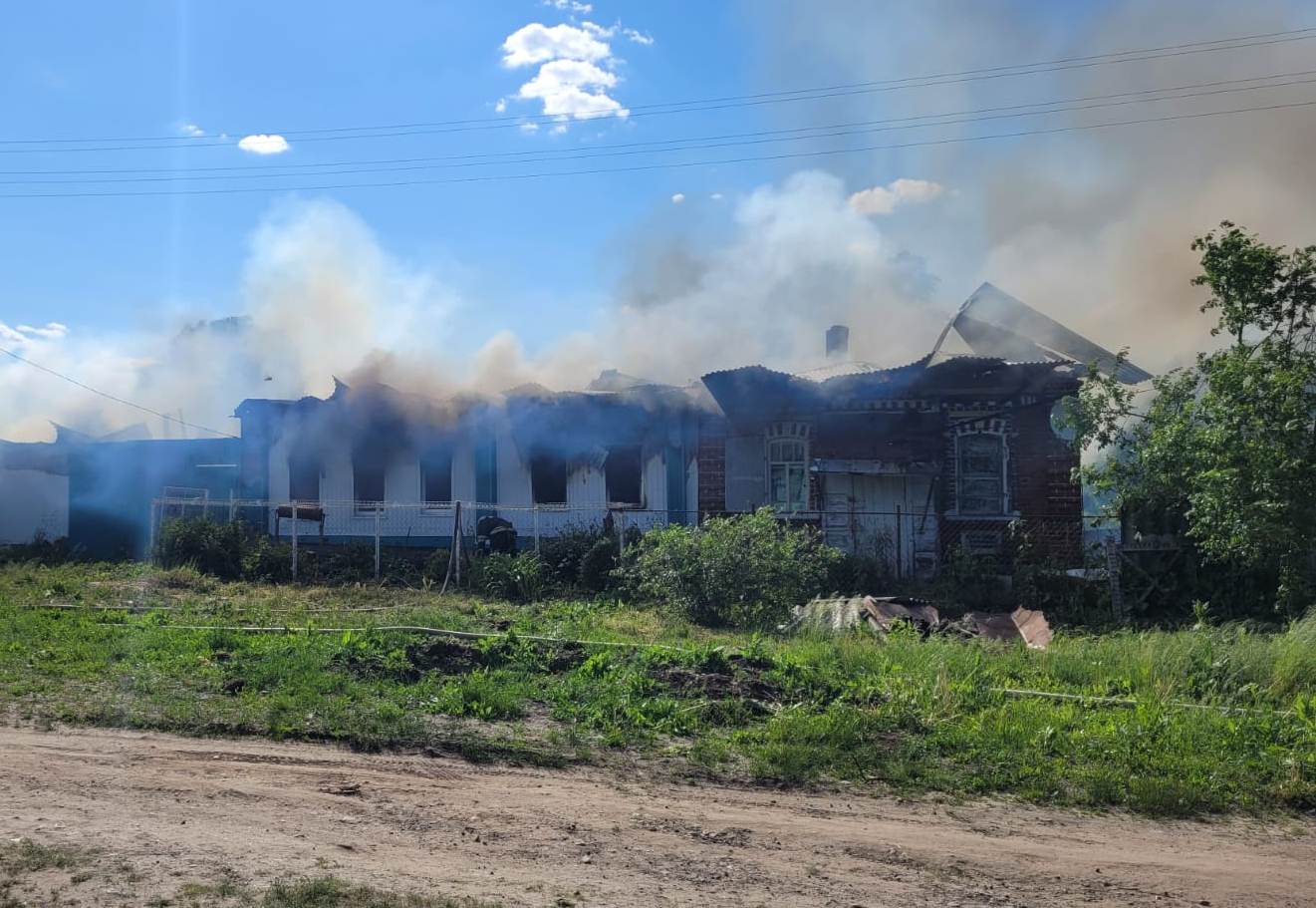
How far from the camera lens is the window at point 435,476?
21453 millimetres

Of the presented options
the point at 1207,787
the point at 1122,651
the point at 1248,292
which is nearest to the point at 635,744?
the point at 1207,787

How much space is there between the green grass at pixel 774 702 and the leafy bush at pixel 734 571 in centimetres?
163

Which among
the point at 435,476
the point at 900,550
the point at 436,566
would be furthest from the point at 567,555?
the point at 900,550

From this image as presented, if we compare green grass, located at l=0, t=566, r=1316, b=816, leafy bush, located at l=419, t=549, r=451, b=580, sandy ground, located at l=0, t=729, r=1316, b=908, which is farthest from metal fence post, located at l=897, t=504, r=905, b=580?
sandy ground, located at l=0, t=729, r=1316, b=908

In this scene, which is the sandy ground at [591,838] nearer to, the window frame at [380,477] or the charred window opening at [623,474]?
the charred window opening at [623,474]

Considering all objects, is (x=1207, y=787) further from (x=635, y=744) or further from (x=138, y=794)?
(x=138, y=794)

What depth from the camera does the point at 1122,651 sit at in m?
9.55

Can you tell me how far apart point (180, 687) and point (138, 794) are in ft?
9.50

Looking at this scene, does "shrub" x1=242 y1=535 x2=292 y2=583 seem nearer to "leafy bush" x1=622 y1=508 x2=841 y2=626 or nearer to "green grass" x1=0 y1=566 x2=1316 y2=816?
"green grass" x1=0 y1=566 x2=1316 y2=816

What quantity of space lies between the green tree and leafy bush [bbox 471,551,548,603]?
8.49 meters

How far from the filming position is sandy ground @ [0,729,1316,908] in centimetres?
458

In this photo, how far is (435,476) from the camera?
21.5 metres

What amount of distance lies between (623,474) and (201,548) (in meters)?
7.87

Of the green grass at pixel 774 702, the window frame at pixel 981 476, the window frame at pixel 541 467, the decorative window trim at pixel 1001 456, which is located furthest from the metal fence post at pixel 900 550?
the green grass at pixel 774 702
